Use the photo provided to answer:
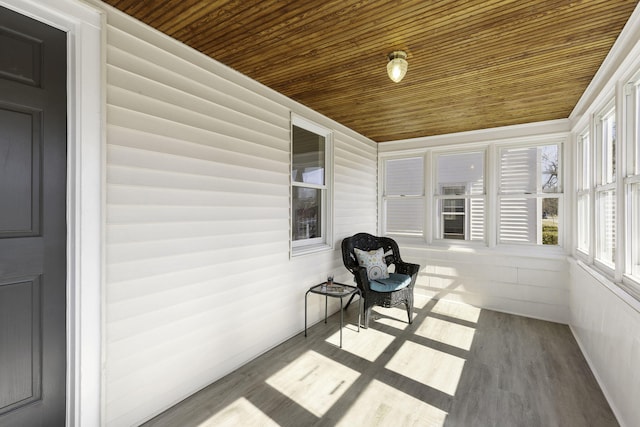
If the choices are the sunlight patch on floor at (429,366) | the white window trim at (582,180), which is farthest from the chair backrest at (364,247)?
the white window trim at (582,180)

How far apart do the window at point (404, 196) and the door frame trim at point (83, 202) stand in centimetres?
426

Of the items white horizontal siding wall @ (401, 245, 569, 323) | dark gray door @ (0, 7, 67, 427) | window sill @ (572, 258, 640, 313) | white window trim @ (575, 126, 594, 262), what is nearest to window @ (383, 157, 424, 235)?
white horizontal siding wall @ (401, 245, 569, 323)

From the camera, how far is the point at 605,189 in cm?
249

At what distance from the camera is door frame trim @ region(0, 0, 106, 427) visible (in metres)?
1.63

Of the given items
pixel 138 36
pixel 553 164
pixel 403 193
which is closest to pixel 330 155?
pixel 403 193

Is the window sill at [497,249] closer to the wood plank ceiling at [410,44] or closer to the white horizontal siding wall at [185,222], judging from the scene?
the wood plank ceiling at [410,44]

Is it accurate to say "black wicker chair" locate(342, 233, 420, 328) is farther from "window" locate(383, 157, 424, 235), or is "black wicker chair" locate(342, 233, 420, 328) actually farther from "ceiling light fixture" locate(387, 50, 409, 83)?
"ceiling light fixture" locate(387, 50, 409, 83)

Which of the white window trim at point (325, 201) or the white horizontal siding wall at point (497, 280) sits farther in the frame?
the white horizontal siding wall at point (497, 280)

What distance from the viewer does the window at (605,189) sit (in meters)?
2.45

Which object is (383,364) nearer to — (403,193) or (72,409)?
(72,409)

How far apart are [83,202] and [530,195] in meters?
4.86

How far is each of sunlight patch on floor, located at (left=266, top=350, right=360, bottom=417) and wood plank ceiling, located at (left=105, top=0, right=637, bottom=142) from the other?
2.60 metres

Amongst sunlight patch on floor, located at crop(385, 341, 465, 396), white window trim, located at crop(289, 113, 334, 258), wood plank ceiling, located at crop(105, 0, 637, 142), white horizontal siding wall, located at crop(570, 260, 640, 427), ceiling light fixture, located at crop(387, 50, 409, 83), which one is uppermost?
wood plank ceiling, located at crop(105, 0, 637, 142)

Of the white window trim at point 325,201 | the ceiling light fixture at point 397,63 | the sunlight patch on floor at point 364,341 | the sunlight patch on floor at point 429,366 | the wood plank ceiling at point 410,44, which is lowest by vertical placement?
the sunlight patch on floor at point 429,366
